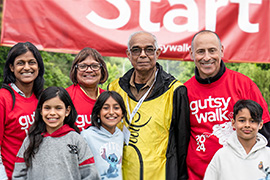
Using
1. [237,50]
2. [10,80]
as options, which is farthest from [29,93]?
[237,50]

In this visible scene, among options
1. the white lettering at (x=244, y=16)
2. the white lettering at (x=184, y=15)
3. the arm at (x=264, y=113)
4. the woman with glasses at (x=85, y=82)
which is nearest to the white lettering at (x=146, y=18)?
the white lettering at (x=184, y=15)

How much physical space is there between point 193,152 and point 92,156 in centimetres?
119

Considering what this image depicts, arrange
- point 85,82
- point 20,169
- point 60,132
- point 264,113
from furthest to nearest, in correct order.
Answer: point 85,82 < point 264,113 < point 60,132 < point 20,169

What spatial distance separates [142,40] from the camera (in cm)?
444

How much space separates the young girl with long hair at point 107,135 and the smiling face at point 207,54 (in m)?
1.02

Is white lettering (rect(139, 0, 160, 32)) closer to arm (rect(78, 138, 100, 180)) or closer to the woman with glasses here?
the woman with glasses

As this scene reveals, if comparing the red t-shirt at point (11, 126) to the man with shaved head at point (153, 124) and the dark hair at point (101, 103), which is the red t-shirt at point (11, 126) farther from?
the man with shaved head at point (153, 124)

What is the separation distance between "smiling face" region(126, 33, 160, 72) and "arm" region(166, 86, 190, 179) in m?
0.47

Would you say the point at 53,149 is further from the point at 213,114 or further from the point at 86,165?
the point at 213,114

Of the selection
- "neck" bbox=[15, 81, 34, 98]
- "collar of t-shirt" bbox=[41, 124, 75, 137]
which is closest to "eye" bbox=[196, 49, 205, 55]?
"collar of t-shirt" bbox=[41, 124, 75, 137]

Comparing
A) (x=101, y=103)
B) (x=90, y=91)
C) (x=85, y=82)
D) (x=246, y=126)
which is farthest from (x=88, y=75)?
(x=246, y=126)

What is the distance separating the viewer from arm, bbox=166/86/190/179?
4.23 meters

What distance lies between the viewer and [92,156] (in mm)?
3871

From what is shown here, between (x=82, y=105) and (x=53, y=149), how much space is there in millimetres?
851
